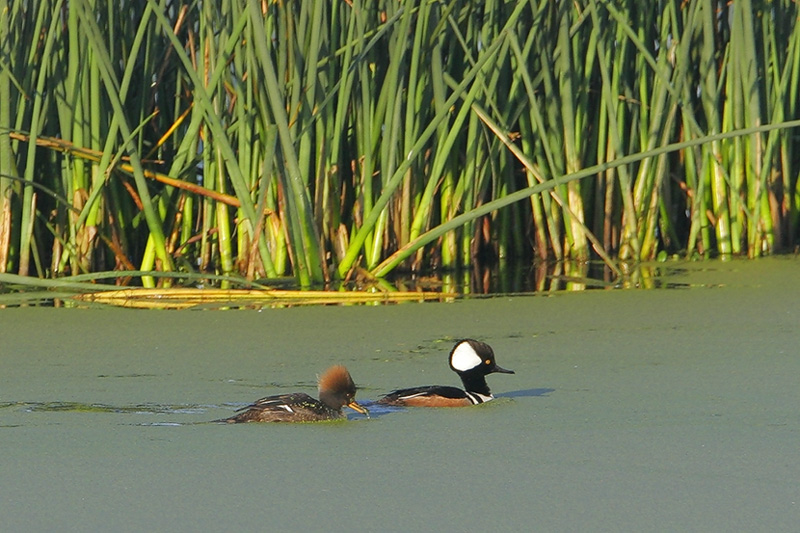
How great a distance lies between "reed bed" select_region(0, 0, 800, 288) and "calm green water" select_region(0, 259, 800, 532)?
22.3 inches

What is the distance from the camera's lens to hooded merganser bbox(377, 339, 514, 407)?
3.28 meters

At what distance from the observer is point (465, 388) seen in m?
3.49

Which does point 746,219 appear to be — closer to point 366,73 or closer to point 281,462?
point 366,73

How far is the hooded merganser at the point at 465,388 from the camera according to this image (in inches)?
129

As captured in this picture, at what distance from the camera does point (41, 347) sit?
401 cm

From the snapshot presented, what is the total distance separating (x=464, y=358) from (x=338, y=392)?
43 centimetres

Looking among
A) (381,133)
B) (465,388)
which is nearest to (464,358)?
(465,388)

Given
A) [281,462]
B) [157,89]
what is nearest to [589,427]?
[281,462]

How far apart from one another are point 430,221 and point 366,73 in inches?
27.2

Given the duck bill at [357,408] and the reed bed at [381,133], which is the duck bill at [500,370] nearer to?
the duck bill at [357,408]

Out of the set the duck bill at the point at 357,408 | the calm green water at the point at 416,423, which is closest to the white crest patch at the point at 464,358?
the calm green water at the point at 416,423

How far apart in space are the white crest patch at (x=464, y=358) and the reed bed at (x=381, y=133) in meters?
1.23

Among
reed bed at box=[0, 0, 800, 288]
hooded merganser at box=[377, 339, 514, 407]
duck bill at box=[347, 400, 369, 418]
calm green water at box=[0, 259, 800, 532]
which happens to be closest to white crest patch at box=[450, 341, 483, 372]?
hooded merganser at box=[377, 339, 514, 407]

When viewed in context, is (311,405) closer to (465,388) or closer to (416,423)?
(416,423)
